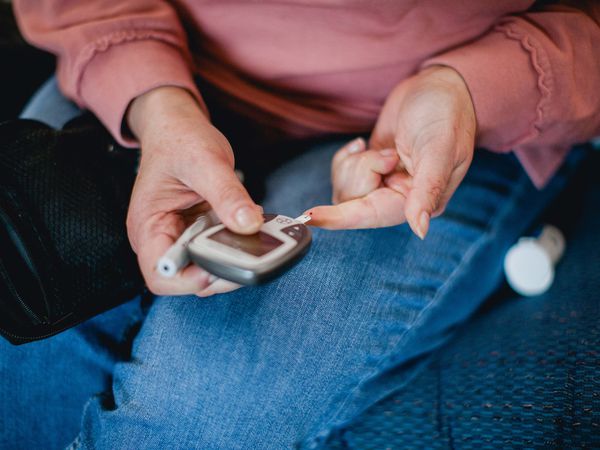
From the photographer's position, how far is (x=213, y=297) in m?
0.59

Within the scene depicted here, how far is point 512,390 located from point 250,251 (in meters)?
0.38

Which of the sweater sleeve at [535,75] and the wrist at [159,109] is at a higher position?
the sweater sleeve at [535,75]

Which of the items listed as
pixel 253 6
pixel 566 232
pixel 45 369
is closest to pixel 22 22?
pixel 253 6

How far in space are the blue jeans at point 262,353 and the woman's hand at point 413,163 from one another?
61mm

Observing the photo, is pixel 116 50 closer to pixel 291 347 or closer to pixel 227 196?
pixel 227 196

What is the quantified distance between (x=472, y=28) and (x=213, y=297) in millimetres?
498

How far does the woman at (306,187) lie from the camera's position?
21.7 inches

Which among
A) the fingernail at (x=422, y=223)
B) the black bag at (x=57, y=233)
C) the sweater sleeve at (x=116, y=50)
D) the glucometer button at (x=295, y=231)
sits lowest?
the black bag at (x=57, y=233)

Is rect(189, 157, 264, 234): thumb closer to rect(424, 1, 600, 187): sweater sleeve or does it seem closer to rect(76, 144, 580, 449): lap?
rect(76, 144, 580, 449): lap

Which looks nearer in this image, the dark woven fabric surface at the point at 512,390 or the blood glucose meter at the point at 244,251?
the blood glucose meter at the point at 244,251

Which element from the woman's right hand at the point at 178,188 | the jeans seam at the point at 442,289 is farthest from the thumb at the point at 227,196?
the jeans seam at the point at 442,289

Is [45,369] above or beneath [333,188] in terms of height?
beneath

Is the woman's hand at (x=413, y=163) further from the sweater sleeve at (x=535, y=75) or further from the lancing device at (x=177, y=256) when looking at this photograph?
the lancing device at (x=177, y=256)

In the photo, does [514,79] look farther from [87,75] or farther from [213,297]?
[87,75]
